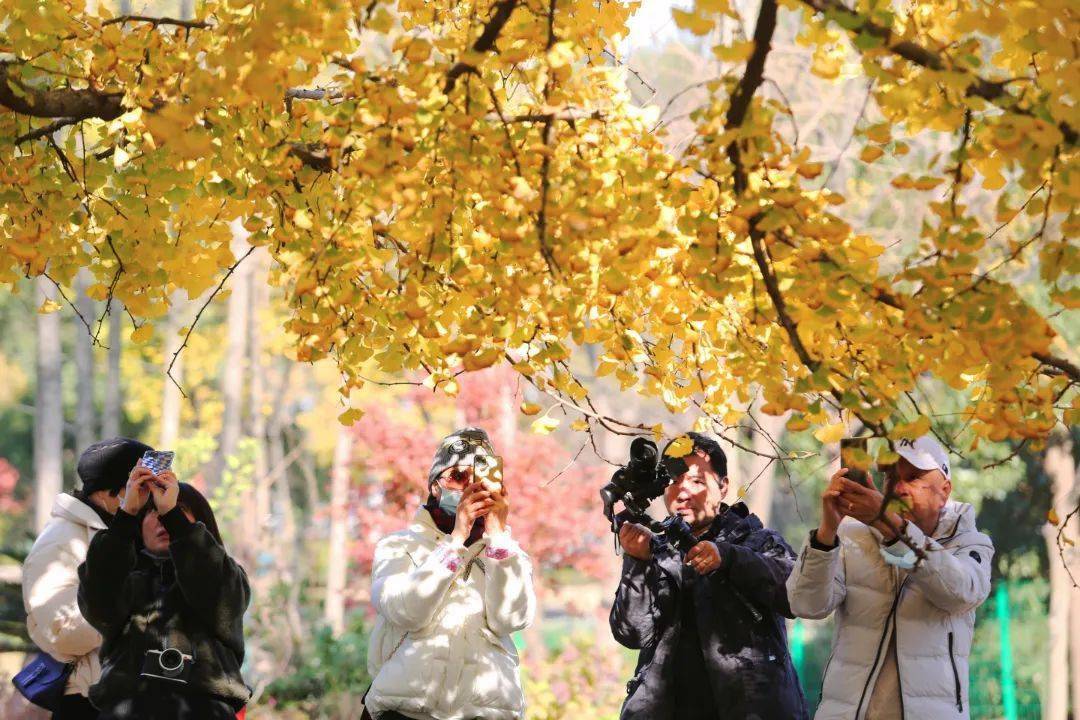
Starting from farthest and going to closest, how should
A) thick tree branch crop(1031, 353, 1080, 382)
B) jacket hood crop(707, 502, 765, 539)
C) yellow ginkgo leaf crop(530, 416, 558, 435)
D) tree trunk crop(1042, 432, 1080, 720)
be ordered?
tree trunk crop(1042, 432, 1080, 720) → jacket hood crop(707, 502, 765, 539) → yellow ginkgo leaf crop(530, 416, 558, 435) → thick tree branch crop(1031, 353, 1080, 382)

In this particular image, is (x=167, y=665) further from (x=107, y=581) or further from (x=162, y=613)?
(x=107, y=581)

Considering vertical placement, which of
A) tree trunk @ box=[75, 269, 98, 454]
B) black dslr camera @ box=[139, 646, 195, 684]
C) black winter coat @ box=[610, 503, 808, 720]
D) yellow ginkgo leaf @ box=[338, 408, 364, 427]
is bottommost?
black dslr camera @ box=[139, 646, 195, 684]

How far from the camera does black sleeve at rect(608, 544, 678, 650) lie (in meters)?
4.79

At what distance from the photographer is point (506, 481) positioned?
44.3ft

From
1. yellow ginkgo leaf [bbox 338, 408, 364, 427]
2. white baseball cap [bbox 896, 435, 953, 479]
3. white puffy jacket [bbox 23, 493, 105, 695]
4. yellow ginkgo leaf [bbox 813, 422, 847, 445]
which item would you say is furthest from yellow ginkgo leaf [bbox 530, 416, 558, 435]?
white puffy jacket [bbox 23, 493, 105, 695]

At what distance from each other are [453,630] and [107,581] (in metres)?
1.13

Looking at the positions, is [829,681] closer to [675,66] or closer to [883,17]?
[883,17]

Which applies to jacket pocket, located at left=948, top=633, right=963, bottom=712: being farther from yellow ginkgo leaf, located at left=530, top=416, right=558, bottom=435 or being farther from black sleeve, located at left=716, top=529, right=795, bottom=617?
yellow ginkgo leaf, located at left=530, top=416, right=558, bottom=435

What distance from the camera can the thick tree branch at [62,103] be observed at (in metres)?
3.84

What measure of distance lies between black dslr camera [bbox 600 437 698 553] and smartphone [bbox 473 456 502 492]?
1.22 feet

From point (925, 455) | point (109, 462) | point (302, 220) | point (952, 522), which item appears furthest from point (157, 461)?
point (952, 522)

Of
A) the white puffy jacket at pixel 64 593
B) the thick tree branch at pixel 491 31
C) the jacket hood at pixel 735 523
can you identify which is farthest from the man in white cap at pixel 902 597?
the white puffy jacket at pixel 64 593

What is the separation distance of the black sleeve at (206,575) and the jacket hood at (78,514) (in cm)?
69

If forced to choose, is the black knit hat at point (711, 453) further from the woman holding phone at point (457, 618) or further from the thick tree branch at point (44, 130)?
the thick tree branch at point (44, 130)
